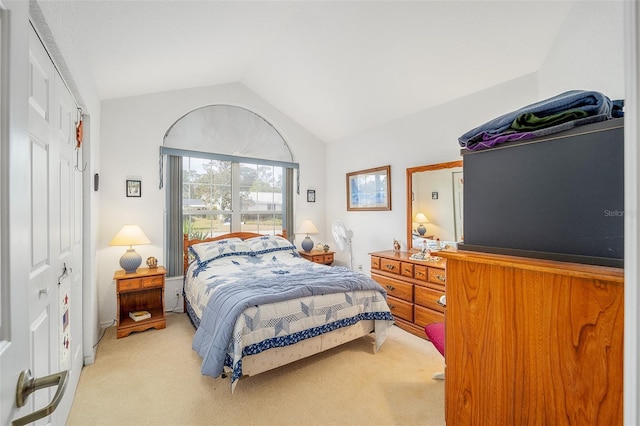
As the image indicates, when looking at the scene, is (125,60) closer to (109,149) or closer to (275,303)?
(109,149)

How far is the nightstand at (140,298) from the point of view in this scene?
294 cm

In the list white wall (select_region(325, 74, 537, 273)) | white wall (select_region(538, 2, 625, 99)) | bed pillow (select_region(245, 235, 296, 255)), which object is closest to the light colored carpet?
bed pillow (select_region(245, 235, 296, 255))

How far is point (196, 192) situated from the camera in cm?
391

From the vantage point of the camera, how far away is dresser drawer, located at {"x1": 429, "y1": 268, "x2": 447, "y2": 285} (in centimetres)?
279

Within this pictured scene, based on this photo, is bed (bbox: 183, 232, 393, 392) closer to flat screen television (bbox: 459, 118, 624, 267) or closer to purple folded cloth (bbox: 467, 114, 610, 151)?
flat screen television (bbox: 459, 118, 624, 267)

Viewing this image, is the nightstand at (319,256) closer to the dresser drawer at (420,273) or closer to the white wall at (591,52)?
the dresser drawer at (420,273)

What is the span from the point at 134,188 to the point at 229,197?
120 centimetres

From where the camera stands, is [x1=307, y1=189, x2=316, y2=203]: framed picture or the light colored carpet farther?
[x1=307, y1=189, x2=316, y2=203]: framed picture

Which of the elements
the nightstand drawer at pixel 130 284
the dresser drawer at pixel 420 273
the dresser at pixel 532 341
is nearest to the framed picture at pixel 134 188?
the nightstand drawer at pixel 130 284

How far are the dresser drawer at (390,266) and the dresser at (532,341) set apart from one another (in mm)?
2363

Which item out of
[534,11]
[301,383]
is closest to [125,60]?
[301,383]

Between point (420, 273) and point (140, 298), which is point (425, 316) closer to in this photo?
point (420, 273)

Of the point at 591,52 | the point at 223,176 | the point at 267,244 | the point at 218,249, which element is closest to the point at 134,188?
the point at 223,176

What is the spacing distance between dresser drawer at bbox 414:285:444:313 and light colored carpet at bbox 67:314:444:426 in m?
0.39
